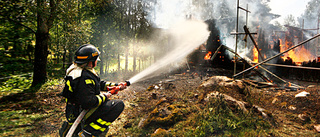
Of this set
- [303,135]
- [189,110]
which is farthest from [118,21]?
[303,135]

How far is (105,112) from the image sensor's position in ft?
9.96

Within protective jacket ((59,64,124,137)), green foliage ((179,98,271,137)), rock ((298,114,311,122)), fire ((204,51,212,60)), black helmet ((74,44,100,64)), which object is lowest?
rock ((298,114,311,122))

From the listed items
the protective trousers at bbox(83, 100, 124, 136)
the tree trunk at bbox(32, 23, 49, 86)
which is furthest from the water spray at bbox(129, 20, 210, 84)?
the protective trousers at bbox(83, 100, 124, 136)

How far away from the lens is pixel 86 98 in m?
2.63

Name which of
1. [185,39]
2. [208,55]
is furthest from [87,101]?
[185,39]

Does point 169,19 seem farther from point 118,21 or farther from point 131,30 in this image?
point 118,21

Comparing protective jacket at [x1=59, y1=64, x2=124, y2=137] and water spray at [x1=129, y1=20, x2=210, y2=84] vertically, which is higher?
water spray at [x1=129, y1=20, x2=210, y2=84]

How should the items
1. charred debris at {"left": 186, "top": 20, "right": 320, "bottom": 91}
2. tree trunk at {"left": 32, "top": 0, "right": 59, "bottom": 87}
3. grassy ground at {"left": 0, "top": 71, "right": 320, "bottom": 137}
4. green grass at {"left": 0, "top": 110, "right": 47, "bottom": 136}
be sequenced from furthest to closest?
charred debris at {"left": 186, "top": 20, "right": 320, "bottom": 91} → tree trunk at {"left": 32, "top": 0, "right": 59, "bottom": 87} → green grass at {"left": 0, "top": 110, "right": 47, "bottom": 136} → grassy ground at {"left": 0, "top": 71, "right": 320, "bottom": 137}

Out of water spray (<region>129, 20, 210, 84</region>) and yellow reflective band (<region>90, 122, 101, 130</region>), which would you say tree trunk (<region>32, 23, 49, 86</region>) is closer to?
yellow reflective band (<region>90, 122, 101, 130</region>)

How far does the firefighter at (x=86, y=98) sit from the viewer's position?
8.71 ft

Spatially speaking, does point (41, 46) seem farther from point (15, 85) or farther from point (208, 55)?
point (208, 55)

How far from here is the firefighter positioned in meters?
2.65

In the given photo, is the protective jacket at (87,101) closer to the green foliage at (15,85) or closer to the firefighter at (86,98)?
the firefighter at (86,98)

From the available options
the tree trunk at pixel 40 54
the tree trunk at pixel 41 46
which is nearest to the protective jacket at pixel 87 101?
the tree trunk at pixel 41 46
